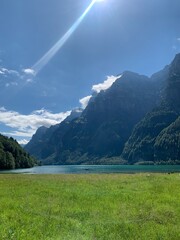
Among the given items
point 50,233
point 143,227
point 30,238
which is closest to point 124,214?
point 143,227

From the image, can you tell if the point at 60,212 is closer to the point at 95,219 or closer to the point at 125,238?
the point at 95,219

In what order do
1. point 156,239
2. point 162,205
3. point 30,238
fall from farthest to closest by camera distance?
point 162,205 → point 156,239 → point 30,238

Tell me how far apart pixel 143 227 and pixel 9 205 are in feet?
39.2

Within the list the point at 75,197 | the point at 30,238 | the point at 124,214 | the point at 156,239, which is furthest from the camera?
the point at 75,197

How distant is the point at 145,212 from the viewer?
78.8ft

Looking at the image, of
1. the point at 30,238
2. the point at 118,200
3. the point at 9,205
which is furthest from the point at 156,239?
the point at 9,205

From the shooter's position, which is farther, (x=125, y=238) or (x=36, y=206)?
(x=36, y=206)

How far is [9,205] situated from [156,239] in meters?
13.4

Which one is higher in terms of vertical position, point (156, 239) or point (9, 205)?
point (9, 205)

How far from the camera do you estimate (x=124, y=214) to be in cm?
2358

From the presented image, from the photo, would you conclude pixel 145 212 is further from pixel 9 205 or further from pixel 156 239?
pixel 9 205

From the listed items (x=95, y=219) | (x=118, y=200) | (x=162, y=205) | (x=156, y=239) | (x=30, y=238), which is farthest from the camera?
(x=118, y=200)

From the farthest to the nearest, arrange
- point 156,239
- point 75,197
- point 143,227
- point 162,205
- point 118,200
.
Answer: point 75,197
point 118,200
point 162,205
point 143,227
point 156,239

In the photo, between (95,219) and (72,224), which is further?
(95,219)
